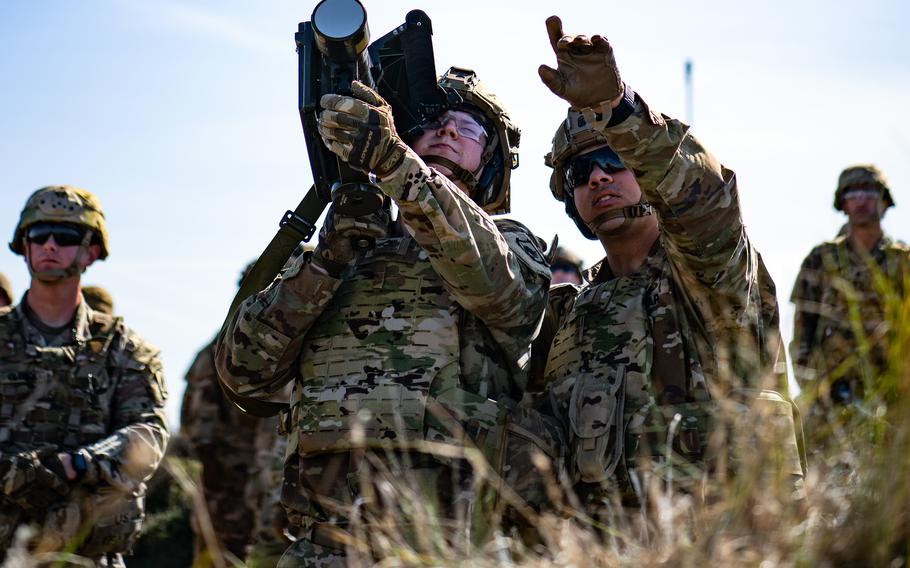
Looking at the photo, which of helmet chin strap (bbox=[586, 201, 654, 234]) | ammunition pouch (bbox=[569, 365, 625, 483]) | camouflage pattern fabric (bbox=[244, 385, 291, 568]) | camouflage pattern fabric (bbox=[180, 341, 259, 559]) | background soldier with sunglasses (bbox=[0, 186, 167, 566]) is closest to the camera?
ammunition pouch (bbox=[569, 365, 625, 483])

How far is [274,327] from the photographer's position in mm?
3926

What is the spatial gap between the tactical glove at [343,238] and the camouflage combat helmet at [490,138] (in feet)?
2.00

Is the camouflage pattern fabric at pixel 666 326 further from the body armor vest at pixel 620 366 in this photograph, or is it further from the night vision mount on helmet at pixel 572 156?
the night vision mount on helmet at pixel 572 156

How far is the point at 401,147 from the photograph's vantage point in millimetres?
3666

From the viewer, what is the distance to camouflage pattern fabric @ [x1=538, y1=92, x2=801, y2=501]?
3.68 m

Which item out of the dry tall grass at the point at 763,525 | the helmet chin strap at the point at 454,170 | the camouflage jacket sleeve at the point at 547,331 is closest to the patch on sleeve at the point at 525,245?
the helmet chin strap at the point at 454,170

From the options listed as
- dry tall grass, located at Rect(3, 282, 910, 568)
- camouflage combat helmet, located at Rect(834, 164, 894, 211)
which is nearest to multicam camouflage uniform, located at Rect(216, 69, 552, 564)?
dry tall grass, located at Rect(3, 282, 910, 568)

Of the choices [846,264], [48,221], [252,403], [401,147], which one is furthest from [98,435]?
[846,264]

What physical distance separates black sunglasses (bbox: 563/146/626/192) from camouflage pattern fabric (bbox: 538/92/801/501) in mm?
382

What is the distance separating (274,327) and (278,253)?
0.54 meters

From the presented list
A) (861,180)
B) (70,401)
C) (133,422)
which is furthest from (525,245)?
(861,180)

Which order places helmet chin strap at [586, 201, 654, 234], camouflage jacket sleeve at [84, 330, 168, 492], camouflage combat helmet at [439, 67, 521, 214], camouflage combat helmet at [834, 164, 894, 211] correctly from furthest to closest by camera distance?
1. camouflage combat helmet at [834, 164, 894, 211]
2. camouflage jacket sleeve at [84, 330, 168, 492]
3. camouflage combat helmet at [439, 67, 521, 214]
4. helmet chin strap at [586, 201, 654, 234]

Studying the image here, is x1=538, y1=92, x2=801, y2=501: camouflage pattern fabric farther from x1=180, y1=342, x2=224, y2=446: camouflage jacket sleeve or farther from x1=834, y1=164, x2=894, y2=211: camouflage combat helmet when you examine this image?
x1=834, y1=164, x2=894, y2=211: camouflage combat helmet

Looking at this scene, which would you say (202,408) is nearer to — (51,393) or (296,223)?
(51,393)
